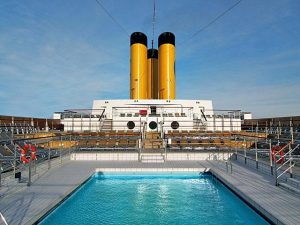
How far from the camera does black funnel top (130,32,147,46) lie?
21109 mm

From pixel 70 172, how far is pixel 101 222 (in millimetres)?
3837

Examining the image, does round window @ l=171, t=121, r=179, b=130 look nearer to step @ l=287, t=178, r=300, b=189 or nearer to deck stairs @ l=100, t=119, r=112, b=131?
deck stairs @ l=100, t=119, r=112, b=131

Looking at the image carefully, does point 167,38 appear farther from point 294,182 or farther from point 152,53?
point 294,182

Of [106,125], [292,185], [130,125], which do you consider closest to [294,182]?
[292,185]

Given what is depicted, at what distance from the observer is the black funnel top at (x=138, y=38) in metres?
21.1

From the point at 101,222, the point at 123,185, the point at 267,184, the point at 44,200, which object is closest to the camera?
the point at 101,222

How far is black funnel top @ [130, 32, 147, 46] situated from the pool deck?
15.2 metres

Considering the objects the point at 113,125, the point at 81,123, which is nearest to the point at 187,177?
the point at 113,125

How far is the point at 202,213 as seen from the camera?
5035 mm

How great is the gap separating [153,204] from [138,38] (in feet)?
58.5

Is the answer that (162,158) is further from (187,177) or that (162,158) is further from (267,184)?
(267,184)

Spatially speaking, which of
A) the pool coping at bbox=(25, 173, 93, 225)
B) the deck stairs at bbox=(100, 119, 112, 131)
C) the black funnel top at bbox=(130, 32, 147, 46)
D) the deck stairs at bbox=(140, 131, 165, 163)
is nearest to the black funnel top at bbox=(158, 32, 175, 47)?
the black funnel top at bbox=(130, 32, 147, 46)

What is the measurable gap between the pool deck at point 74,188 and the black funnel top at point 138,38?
1521 cm

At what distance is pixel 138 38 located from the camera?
21109mm
